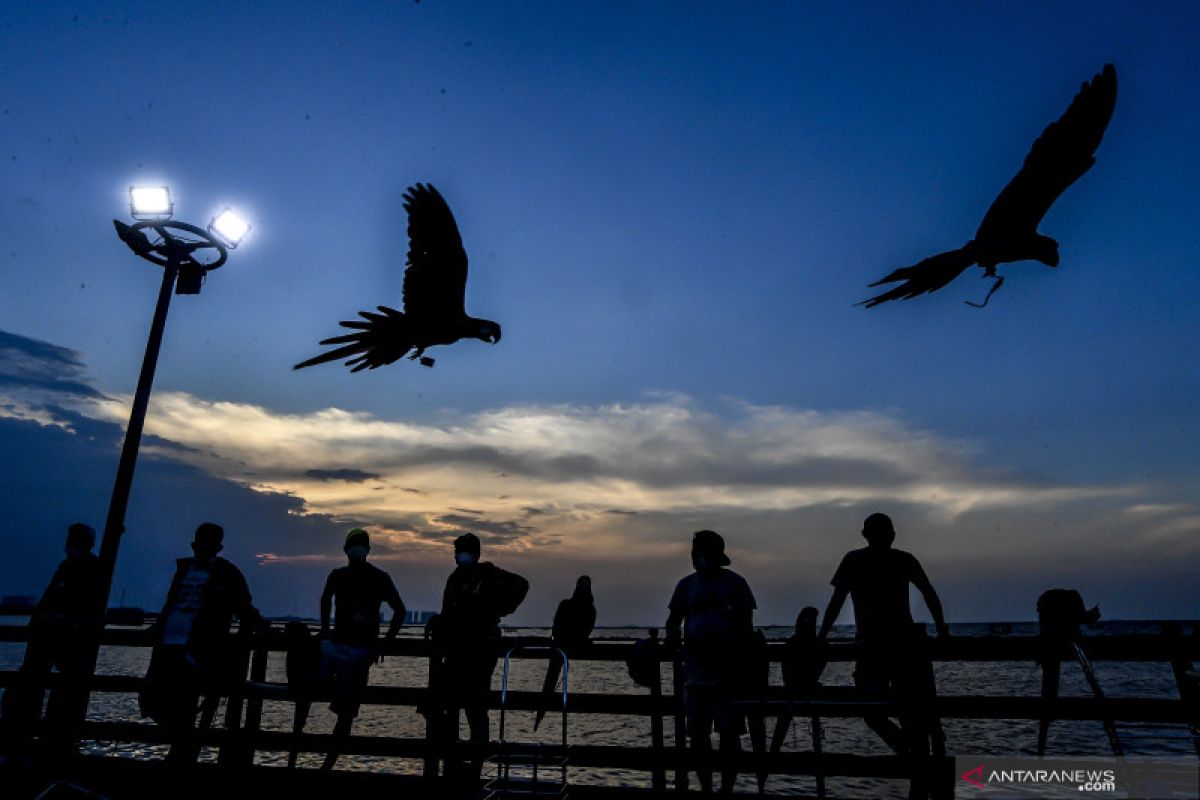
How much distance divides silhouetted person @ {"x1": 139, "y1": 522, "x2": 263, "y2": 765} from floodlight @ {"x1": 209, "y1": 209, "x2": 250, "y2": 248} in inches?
204

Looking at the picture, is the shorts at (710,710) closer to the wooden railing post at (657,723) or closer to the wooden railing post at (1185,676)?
the wooden railing post at (657,723)

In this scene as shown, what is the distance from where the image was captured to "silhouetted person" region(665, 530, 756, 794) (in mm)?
4598

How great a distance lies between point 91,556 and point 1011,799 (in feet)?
25.1

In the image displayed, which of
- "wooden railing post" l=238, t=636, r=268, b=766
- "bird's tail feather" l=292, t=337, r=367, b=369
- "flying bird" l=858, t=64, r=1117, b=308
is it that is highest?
"flying bird" l=858, t=64, r=1117, b=308

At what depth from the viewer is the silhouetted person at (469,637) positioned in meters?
5.06

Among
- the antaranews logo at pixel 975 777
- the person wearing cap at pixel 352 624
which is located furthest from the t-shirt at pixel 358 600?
the antaranews logo at pixel 975 777

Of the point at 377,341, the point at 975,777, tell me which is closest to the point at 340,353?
the point at 377,341

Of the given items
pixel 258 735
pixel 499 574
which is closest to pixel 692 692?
pixel 499 574

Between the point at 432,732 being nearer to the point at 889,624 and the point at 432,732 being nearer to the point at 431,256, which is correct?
the point at 889,624

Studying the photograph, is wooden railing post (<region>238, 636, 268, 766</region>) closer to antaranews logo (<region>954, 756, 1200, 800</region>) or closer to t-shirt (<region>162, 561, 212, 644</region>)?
t-shirt (<region>162, 561, 212, 644</region>)

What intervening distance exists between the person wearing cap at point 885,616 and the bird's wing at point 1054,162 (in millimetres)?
2888

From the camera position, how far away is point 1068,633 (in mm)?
4555

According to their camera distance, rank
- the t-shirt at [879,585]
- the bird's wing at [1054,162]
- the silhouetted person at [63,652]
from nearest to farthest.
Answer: the t-shirt at [879,585] → the bird's wing at [1054,162] → the silhouetted person at [63,652]

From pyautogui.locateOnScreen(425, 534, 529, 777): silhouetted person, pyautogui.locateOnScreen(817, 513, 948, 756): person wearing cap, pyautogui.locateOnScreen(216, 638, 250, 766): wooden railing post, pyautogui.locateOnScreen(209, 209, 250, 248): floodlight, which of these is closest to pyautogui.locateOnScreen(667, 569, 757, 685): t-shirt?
pyautogui.locateOnScreen(817, 513, 948, 756): person wearing cap
